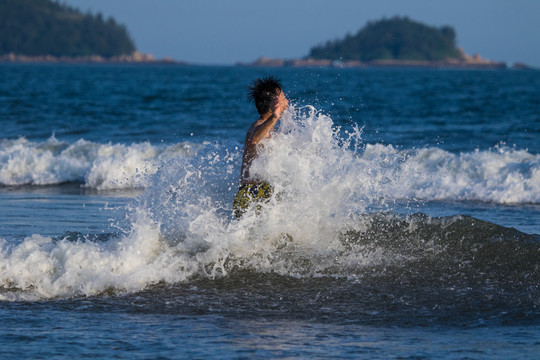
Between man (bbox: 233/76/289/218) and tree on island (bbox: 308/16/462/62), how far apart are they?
391 feet

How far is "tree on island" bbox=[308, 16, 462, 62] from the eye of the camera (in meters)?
135

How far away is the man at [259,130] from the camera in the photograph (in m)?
6.62

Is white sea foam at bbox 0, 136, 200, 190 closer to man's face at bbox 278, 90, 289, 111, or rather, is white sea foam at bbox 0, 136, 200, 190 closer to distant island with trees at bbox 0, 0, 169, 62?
man's face at bbox 278, 90, 289, 111

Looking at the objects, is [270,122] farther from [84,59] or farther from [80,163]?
[84,59]

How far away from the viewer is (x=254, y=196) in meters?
6.88

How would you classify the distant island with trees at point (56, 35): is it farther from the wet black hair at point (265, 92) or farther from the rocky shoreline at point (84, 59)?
the wet black hair at point (265, 92)

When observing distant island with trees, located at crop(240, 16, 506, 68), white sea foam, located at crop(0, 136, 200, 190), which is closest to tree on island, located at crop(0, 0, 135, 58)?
distant island with trees, located at crop(240, 16, 506, 68)

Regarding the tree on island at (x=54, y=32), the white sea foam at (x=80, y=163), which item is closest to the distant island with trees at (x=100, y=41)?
the tree on island at (x=54, y=32)

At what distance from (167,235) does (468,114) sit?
20433 millimetres

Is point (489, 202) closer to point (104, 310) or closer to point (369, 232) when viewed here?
point (369, 232)

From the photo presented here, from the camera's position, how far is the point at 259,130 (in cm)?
672

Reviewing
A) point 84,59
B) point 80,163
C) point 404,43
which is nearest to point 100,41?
point 84,59

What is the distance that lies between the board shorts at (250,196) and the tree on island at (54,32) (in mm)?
184383

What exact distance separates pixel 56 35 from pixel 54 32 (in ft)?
2.98
